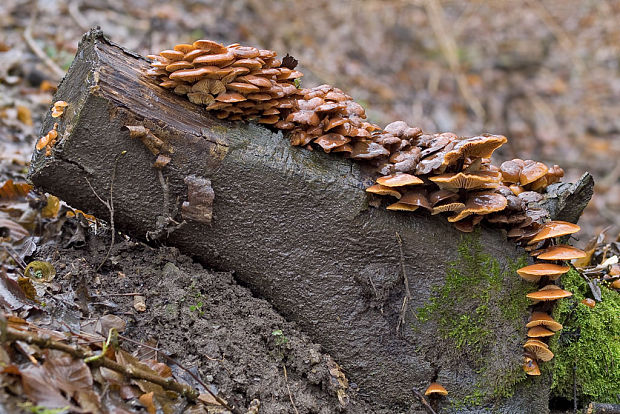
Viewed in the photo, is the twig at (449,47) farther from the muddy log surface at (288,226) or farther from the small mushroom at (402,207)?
the small mushroom at (402,207)

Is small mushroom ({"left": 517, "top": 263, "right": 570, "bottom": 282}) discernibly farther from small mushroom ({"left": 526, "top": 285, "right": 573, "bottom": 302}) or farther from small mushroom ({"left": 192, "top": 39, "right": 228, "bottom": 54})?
small mushroom ({"left": 192, "top": 39, "right": 228, "bottom": 54})

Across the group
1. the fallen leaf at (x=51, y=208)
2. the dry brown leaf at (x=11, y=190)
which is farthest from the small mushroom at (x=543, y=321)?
the dry brown leaf at (x=11, y=190)

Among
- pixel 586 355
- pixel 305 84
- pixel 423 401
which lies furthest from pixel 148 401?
pixel 305 84

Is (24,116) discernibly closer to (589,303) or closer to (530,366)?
(530,366)

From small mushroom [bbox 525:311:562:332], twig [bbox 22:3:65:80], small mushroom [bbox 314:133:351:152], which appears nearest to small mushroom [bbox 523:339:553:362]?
small mushroom [bbox 525:311:562:332]

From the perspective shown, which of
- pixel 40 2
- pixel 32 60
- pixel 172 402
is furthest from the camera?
pixel 40 2

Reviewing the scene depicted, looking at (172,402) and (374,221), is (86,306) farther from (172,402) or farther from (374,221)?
(374,221)

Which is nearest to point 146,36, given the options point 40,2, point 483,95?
point 40,2
